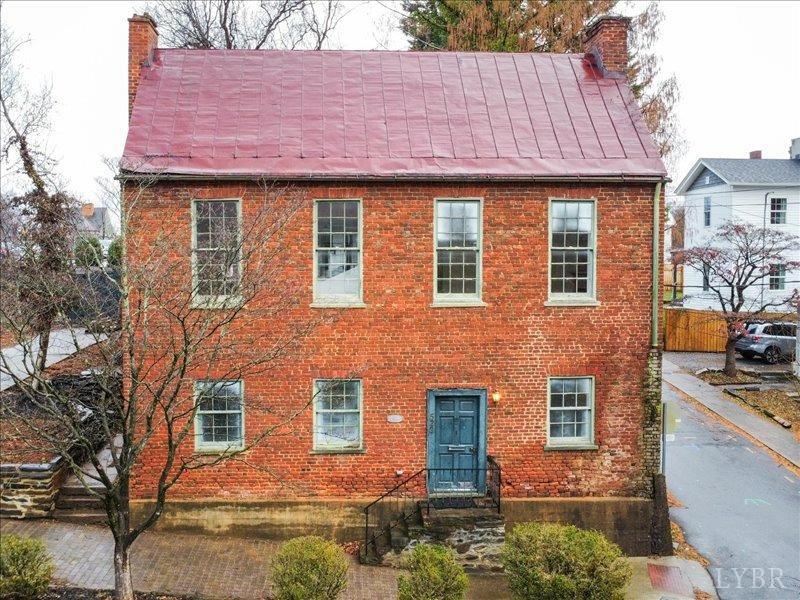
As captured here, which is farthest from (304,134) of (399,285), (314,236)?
(399,285)

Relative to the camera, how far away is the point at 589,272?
13.8m

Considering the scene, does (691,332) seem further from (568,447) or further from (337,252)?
(337,252)

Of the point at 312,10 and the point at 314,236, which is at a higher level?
the point at 312,10

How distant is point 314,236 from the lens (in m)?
13.3

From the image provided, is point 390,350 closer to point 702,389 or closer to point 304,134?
point 304,134

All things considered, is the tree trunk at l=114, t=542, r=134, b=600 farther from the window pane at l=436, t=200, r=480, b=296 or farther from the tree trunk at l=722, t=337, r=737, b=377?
the tree trunk at l=722, t=337, r=737, b=377

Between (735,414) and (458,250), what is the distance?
15.7 metres

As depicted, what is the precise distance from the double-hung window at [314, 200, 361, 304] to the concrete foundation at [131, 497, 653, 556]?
4102 mm

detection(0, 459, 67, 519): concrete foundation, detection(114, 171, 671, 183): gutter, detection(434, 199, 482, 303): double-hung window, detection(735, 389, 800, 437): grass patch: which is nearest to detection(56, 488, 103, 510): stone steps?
detection(0, 459, 67, 519): concrete foundation

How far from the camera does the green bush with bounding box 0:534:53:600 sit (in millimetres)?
9047

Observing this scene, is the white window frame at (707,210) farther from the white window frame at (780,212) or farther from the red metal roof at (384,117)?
the red metal roof at (384,117)

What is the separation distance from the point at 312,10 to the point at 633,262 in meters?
24.8

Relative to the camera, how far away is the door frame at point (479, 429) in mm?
13555

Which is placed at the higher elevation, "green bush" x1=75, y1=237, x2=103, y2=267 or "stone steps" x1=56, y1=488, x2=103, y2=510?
"green bush" x1=75, y1=237, x2=103, y2=267
